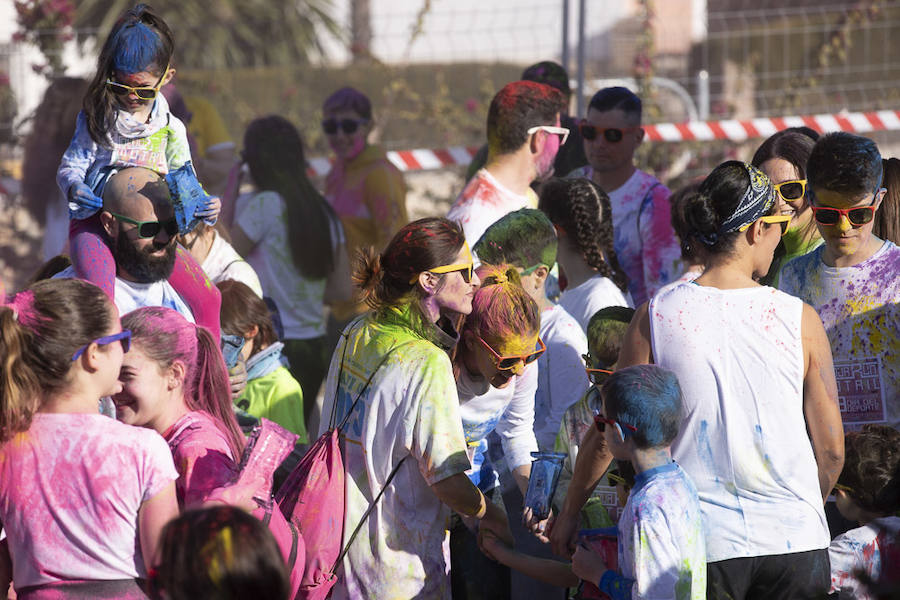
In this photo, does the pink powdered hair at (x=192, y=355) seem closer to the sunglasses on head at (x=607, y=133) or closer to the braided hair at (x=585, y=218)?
the braided hair at (x=585, y=218)

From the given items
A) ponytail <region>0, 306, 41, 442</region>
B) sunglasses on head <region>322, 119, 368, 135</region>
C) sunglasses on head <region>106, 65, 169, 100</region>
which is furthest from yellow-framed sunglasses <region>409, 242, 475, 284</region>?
sunglasses on head <region>322, 119, 368, 135</region>

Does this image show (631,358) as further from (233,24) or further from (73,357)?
(233,24)

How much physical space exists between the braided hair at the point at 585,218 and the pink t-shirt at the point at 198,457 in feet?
6.68

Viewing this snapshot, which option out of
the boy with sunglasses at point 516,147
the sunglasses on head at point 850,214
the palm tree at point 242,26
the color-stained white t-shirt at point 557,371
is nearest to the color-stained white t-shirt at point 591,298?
the color-stained white t-shirt at point 557,371

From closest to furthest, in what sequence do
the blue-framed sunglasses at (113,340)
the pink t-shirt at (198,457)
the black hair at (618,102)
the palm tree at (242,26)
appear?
the blue-framed sunglasses at (113,340) → the pink t-shirt at (198,457) → the black hair at (618,102) → the palm tree at (242,26)

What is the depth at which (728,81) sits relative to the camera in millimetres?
11359

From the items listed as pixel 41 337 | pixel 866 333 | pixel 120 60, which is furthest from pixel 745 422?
pixel 120 60

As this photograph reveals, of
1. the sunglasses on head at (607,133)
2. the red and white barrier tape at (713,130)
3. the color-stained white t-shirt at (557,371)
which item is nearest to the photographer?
the color-stained white t-shirt at (557,371)

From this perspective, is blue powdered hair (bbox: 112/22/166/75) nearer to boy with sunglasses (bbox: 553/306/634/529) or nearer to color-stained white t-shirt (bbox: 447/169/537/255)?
color-stained white t-shirt (bbox: 447/169/537/255)

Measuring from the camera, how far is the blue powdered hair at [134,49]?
394cm

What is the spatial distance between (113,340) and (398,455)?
885 mm

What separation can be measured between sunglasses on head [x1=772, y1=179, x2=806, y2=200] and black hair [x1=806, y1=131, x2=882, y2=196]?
38 centimetres

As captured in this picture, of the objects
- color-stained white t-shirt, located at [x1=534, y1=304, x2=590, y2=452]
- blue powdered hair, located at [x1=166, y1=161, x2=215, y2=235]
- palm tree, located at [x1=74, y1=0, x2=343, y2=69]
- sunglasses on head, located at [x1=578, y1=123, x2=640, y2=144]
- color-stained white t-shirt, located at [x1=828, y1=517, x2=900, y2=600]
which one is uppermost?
palm tree, located at [x1=74, y1=0, x2=343, y2=69]

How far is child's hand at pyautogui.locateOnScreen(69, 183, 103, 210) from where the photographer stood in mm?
3744
